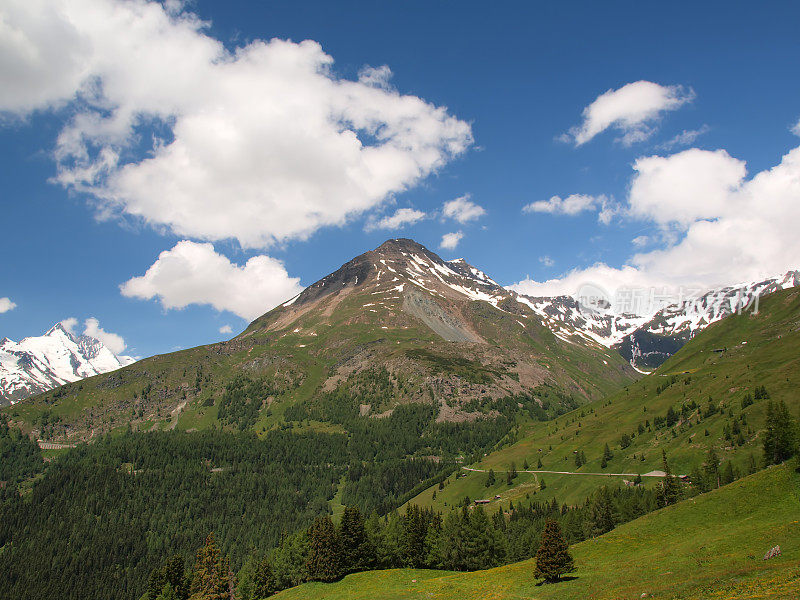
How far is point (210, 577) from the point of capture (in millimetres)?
→ 89438

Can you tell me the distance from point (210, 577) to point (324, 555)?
2359 cm

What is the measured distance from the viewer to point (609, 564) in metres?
63.7

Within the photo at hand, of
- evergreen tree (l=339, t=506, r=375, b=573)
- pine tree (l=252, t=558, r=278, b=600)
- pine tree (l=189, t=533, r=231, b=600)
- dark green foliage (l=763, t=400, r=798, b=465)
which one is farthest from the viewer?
→ pine tree (l=252, t=558, r=278, b=600)

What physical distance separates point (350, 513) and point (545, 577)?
41177 millimetres

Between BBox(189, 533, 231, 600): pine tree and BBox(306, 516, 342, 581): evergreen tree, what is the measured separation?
17823 millimetres

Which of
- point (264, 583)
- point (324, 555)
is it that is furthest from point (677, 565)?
point (264, 583)

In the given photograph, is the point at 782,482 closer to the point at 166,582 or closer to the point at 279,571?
the point at 279,571

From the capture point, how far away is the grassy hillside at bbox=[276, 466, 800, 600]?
41.7 m


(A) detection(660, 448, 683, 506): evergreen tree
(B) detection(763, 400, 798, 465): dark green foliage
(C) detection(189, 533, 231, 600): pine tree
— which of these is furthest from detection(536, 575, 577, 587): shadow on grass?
(B) detection(763, 400, 798, 465): dark green foliage

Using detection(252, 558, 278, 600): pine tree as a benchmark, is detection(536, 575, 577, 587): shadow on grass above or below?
above

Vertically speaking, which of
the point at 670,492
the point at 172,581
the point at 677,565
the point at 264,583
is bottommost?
the point at 670,492

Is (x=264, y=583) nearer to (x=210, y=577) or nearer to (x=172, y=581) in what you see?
(x=210, y=577)

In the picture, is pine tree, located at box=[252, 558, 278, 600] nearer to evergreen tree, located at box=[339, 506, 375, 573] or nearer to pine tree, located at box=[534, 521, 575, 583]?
evergreen tree, located at box=[339, 506, 375, 573]

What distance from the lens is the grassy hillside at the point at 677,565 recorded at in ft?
137
